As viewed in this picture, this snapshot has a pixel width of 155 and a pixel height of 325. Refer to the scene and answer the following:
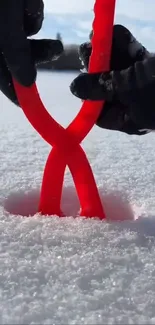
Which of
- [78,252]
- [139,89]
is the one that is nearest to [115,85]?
[139,89]

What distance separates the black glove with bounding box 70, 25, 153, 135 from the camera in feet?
2.07

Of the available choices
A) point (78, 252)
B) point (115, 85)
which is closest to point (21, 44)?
point (115, 85)

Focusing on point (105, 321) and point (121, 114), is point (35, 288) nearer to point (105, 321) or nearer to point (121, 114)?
point (105, 321)

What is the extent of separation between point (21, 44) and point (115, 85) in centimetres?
13

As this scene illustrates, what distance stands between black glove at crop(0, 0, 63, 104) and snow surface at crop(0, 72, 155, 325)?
0.16 meters

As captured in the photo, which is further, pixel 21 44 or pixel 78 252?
pixel 21 44

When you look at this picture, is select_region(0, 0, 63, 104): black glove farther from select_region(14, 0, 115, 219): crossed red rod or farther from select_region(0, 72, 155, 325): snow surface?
select_region(0, 72, 155, 325): snow surface

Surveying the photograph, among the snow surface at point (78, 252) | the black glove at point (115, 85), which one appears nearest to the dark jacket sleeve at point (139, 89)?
the black glove at point (115, 85)

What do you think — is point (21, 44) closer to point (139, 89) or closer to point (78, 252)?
point (139, 89)

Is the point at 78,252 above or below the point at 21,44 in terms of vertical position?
below

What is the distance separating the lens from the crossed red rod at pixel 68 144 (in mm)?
656

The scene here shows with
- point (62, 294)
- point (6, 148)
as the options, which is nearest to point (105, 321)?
point (62, 294)

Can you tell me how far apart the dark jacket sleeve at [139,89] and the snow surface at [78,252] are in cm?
12

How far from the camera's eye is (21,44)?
635 millimetres
